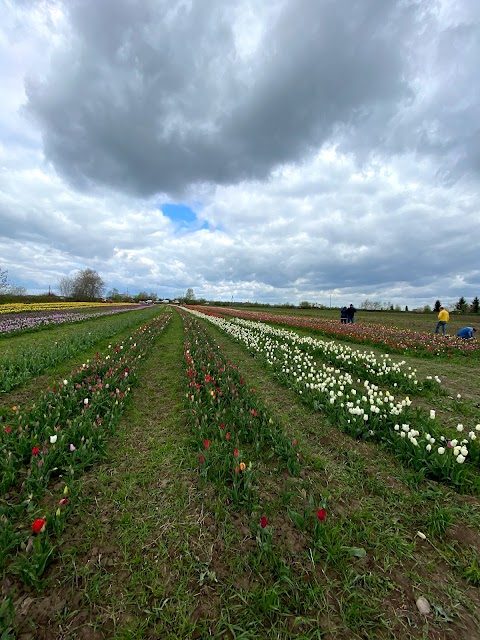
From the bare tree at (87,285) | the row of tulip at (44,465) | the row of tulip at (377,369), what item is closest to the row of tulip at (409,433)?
the row of tulip at (377,369)

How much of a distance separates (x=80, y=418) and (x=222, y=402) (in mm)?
A: 2707

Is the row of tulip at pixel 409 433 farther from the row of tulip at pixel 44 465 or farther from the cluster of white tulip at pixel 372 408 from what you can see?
the row of tulip at pixel 44 465

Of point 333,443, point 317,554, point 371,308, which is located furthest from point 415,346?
point 371,308

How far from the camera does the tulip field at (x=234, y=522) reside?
2.14m

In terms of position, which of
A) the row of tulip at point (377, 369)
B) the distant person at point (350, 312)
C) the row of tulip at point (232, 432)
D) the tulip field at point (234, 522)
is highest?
the distant person at point (350, 312)

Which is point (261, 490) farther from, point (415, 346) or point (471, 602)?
point (415, 346)

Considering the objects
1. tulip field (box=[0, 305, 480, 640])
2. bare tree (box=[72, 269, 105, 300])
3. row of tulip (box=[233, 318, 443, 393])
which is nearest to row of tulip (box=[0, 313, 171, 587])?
tulip field (box=[0, 305, 480, 640])

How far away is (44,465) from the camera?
3.39m

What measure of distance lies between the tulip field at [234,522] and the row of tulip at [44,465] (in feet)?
0.07

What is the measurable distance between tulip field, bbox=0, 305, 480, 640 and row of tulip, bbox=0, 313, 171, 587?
0.07 feet

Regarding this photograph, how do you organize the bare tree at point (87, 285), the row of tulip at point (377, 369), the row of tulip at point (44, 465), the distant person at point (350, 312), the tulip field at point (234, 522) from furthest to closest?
the bare tree at point (87, 285), the distant person at point (350, 312), the row of tulip at point (377, 369), the row of tulip at point (44, 465), the tulip field at point (234, 522)

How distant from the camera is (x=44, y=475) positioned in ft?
11.2

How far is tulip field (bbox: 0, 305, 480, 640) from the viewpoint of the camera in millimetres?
2137

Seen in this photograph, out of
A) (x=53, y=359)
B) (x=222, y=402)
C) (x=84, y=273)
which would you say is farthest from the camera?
(x=84, y=273)
